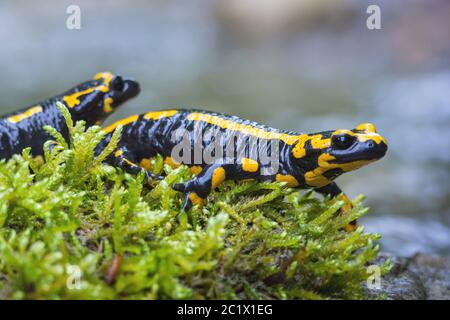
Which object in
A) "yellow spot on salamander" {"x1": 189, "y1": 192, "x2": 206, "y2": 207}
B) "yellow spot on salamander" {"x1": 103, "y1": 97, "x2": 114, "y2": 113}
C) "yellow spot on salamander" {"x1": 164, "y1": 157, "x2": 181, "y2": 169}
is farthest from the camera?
"yellow spot on salamander" {"x1": 103, "y1": 97, "x2": 114, "y2": 113}

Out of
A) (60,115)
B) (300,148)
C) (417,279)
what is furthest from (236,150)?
(60,115)

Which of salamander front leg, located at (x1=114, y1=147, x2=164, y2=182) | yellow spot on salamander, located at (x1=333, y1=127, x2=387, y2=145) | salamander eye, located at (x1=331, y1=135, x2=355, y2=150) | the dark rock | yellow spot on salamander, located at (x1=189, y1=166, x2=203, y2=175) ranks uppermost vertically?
yellow spot on salamander, located at (x1=333, y1=127, x2=387, y2=145)

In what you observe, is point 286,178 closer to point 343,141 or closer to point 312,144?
point 312,144

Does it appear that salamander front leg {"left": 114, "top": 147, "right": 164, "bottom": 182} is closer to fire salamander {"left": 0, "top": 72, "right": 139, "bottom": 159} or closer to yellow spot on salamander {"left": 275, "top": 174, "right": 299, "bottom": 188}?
yellow spot on salamander {"left": 275, "top": 174, "right": 299, "bottom": 188}

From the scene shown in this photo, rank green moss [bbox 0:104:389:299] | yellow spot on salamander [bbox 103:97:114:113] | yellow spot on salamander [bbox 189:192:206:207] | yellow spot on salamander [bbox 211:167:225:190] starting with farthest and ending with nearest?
yellow spot on salamander [bbox 103:97:114:113], yellow spot on salamander [bbox 211:167:225:190], yellow spot on salamander [bbox 189:192:206:207], green moss [bbox 0:104:389:299]

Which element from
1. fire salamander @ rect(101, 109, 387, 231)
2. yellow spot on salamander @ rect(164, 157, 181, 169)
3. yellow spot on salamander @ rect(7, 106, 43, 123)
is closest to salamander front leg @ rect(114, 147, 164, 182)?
fire salamander @ rect(101, 109, 387, 231)

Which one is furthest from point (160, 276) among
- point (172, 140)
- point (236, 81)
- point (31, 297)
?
point (236, 81)
